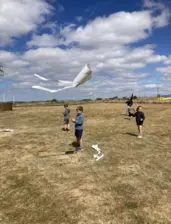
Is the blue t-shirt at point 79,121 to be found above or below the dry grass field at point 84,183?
above

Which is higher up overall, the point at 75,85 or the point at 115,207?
the point at 75,85

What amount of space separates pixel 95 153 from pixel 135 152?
6.33ft

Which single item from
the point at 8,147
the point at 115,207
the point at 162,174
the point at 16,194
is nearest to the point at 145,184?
the point at 162,174

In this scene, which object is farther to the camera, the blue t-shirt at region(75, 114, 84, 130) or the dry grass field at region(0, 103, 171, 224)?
the blue t-shirt at region(75, 114, 84, 130)

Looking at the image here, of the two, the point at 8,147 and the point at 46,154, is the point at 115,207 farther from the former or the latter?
the point at 8,147

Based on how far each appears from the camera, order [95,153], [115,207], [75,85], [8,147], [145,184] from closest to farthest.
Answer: [75,85] < [115,207] < [145,184] < [95,153] < [8,147]

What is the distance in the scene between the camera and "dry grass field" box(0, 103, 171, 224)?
19.5 feet

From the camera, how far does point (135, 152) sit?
11203mm

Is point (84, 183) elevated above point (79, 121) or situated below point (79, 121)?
below

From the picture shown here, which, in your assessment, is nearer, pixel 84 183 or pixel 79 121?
pixel 84 183

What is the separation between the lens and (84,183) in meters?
7.75

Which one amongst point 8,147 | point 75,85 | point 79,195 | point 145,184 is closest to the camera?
point 75,85

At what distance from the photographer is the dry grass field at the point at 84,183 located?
594 centimetres

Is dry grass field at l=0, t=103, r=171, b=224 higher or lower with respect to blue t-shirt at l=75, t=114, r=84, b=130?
lower
